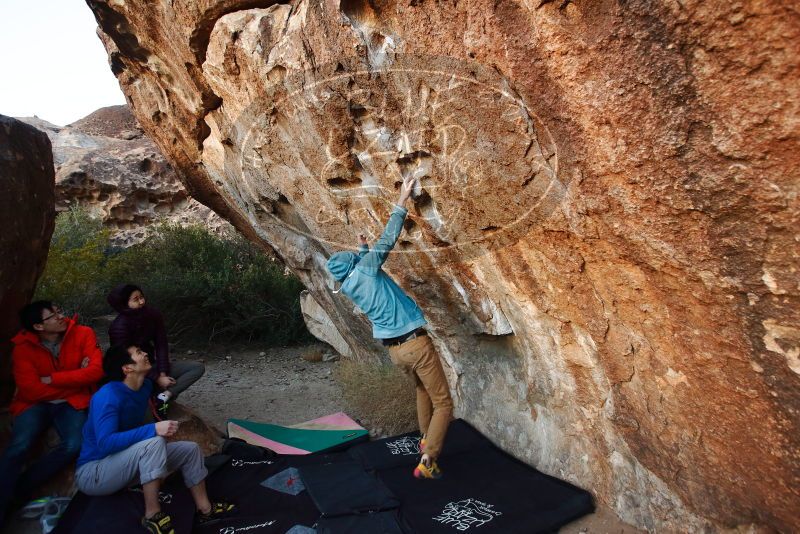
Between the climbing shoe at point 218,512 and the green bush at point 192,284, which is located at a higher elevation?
the green bush at point 192,284

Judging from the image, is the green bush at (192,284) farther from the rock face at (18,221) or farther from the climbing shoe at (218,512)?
the climbing shoe at (218,512)

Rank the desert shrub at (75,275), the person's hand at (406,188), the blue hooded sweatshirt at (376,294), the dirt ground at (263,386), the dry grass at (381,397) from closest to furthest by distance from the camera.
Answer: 1. the person's hand at (406,188)
2. the blue hooded sweatshirt at (376,294)
3. the dry grass at (381,397)
4. the dirt ground at (263,386)
5. the desert shrub at (75,275)

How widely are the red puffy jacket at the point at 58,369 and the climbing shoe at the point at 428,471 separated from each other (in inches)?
78.6

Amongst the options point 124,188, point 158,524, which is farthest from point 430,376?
point 124,188

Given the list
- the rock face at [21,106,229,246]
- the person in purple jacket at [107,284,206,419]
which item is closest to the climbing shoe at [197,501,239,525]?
the person in purple jacket at [107,284,206,419]

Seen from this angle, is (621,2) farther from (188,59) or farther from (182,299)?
(182,299)

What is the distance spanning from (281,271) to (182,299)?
1662mm

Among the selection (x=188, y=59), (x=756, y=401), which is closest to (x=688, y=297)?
(x=756, y=401)

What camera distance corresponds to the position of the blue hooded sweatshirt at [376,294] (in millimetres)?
3059

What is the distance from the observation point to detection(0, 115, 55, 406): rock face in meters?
3.67

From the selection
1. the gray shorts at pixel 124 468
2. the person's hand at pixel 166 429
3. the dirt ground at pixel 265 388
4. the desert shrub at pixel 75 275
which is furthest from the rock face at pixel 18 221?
the desert shrub at pixel 75 275

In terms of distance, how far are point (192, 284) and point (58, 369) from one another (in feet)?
15.1

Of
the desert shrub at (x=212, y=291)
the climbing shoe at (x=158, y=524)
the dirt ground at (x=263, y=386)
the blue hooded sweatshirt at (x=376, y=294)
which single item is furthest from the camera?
the desert shrub at (x=212, y=291)

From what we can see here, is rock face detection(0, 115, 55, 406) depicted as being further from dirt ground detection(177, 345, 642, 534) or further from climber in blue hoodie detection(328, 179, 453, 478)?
climber in blue hoodie detection(328, 179, 453, 478)
